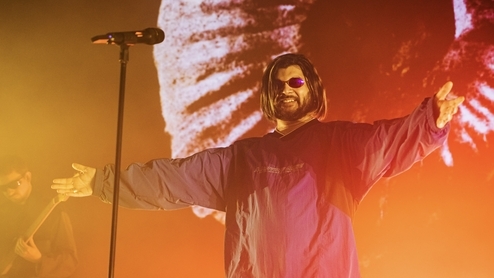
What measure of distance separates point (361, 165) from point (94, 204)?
135 centimetres

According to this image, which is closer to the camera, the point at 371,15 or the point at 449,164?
the point at 449,164

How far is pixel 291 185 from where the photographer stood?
2.15 meters

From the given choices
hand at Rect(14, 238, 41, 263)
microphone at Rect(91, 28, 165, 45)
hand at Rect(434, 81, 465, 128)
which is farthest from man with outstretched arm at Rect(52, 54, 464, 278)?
hand at Rect(14, 238, 41, 263)

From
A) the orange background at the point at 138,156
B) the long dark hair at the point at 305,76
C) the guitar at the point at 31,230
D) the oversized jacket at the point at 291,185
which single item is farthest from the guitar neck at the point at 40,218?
the long dark hair at the point at 305,76

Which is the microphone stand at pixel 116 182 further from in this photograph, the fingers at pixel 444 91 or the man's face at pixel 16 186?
the fingers at pixel 444 91


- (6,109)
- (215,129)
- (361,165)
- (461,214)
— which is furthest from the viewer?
(6,109)

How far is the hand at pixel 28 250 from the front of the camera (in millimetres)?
2666

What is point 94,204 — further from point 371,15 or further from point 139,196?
point 371,15

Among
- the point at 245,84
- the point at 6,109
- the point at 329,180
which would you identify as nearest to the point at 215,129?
the point at 245,84

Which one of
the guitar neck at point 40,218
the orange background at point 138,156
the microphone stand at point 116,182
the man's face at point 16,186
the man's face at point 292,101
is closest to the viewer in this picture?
the microphone stand at point 116,182

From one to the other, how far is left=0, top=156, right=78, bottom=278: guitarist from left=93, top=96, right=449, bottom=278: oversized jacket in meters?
0.65

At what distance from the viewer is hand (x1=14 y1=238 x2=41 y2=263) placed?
8.75 feet

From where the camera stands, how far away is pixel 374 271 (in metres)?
2.50

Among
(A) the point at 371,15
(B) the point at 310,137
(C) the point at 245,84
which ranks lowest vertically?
(B) the point at 310,137
